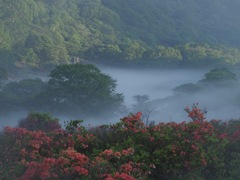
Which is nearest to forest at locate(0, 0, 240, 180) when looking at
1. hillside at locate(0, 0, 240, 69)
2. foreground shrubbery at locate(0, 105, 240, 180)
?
foreground shrubbery at locate(0, 105, 240, 180)

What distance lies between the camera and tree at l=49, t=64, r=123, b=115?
33.0 metres

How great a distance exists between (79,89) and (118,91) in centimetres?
2092

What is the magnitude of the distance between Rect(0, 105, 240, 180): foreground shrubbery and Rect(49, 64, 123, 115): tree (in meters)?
25.6

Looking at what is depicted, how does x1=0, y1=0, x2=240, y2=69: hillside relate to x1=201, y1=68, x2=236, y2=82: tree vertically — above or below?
above

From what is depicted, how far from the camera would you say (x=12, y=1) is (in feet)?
200

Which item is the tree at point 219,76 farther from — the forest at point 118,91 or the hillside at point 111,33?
the hillside at point 111,33

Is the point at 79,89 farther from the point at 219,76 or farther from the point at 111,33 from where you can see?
the point at 111,33

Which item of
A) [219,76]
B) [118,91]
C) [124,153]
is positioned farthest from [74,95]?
[124,153]

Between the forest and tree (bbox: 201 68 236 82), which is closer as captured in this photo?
the forest

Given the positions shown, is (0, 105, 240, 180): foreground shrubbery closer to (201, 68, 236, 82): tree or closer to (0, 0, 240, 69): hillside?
(201, 68, 236, 82): tree

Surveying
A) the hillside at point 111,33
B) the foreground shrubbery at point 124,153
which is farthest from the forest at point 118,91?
the hillside at point 111,33

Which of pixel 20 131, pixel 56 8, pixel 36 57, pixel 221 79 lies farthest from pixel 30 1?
pixel 20 131

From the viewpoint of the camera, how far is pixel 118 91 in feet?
177

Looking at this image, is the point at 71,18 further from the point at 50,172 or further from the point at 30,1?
the point at 50,172
